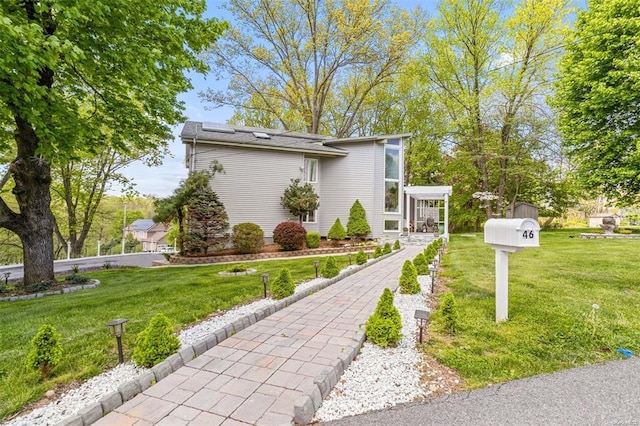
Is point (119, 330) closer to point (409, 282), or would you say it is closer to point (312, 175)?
point (409, 282)

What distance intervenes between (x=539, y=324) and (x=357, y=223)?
11.4 meters

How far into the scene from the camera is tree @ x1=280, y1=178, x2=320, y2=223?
46.7 ft

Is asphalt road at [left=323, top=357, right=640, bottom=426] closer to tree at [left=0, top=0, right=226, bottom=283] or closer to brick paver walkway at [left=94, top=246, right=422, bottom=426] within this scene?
brick paver walkway at [left=94, top=246, right=422, bottom=426]

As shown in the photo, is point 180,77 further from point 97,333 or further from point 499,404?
point 499,404

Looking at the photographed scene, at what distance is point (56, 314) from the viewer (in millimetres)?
5043

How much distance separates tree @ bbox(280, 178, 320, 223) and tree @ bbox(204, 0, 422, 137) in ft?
31.0

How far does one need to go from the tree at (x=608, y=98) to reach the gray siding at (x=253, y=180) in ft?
35.8

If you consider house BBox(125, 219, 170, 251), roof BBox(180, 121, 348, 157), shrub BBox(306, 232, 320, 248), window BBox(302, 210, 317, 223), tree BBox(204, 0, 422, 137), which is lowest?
house BBox(125, 219, 170, 251)

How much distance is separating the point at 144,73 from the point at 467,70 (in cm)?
1989

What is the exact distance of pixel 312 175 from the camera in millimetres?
16344

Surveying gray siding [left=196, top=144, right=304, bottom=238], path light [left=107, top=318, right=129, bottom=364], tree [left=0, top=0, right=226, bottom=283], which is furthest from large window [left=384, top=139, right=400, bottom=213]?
path light [left=107, top=318, right=129, bottom=364]

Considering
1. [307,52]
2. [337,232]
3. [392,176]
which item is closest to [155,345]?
[337,232]

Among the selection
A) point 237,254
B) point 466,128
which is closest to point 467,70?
point 466,128

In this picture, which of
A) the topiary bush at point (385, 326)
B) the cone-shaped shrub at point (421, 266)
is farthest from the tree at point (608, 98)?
the topiary bush at point (385, 326)
